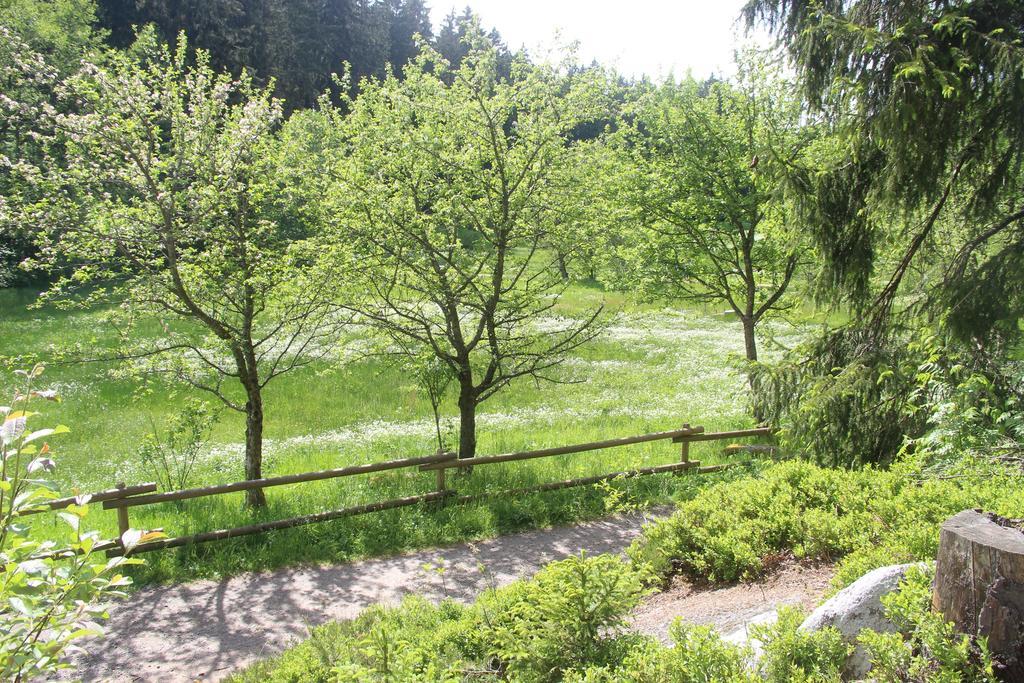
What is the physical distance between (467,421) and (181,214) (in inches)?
240

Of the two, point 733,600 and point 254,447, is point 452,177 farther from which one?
point 733,600

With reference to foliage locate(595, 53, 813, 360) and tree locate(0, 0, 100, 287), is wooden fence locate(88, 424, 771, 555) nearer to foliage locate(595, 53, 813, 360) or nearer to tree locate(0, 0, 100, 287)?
foliage locate(595, 53, 813, 360)

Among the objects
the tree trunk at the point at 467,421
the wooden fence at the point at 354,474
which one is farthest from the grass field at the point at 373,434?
the tree trunk at the point at 467,421

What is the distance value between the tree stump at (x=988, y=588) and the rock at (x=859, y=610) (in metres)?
0.46

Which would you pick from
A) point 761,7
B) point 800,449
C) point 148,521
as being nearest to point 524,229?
point 761,7

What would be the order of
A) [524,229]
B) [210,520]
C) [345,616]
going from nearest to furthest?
1. [345,616]
2. [210,520]
3. [524,229]

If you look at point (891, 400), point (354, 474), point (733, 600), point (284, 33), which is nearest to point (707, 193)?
point (891, 400)

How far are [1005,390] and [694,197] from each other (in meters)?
11.2

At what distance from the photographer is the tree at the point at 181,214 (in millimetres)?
10250

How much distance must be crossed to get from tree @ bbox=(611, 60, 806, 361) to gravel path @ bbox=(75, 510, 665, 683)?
9.08 m

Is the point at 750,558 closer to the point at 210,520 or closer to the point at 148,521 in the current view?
the point at 210,520

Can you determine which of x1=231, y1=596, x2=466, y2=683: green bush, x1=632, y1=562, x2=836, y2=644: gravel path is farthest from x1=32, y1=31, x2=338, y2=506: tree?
x1=632, y1=562, x2=836, y2=644: gravel path

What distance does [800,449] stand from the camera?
873 centimetres

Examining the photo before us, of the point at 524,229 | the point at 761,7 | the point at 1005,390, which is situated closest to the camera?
the point at 1005,390
